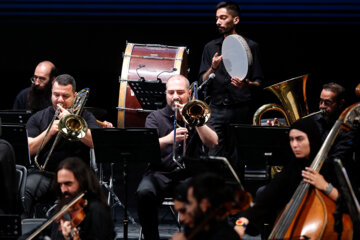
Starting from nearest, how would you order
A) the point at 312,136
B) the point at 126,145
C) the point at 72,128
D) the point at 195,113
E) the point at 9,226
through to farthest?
the point at 9,226 → the point at 312,136 → the point at 126,145 → the point at 195,113 → the point at 72,128

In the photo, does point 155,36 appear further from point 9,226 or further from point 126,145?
point 9,226

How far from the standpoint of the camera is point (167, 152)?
5.70 m

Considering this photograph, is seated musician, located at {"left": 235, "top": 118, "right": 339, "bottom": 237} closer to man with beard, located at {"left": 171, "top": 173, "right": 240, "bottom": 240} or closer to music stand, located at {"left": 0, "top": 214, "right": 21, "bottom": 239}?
man with beard, located at {"left": 171, "top": 173, "right": 240, "bottom": 240}

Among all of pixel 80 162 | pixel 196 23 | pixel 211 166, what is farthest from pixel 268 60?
pixel 80 162

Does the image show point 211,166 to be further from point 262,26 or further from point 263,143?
point 262,26

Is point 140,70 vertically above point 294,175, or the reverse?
point 140,70

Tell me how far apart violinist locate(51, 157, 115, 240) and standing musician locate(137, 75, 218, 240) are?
3.47ft

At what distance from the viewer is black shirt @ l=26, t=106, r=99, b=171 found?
5930mm

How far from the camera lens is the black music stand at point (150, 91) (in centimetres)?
630

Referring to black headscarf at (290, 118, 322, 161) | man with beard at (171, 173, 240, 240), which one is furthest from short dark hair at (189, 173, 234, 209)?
black headscarf at (290, 118, 322, 161)

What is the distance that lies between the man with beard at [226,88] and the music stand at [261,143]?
125cm

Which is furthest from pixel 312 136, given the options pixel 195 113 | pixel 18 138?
pixel 18 138

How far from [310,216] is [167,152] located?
5.81 feet

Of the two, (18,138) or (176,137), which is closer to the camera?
(18,138)
